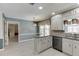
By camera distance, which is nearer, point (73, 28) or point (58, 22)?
point (73, 28)

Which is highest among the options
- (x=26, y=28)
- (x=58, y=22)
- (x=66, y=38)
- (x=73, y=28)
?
(x=58, y=22)

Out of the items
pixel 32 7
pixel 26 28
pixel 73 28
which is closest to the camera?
pixel 73 28

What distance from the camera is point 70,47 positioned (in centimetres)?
368

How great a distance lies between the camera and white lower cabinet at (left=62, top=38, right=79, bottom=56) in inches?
132

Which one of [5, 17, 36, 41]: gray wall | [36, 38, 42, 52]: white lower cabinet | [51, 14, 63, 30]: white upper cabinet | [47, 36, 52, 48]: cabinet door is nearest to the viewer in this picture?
[36, 38, 42, 52]: white lower cabinet

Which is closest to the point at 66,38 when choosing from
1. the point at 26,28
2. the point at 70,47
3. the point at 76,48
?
the point at 70,47

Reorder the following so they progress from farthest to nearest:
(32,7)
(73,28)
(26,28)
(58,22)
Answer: (26,28)
(58,22)
(32,7)
(73,28)

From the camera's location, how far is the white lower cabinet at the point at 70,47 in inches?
132

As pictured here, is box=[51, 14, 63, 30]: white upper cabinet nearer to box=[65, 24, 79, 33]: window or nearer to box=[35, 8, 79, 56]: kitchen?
box=[35, 8, 79, 56]: kitchen

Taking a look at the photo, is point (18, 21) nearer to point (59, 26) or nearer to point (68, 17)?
point (59, 26)

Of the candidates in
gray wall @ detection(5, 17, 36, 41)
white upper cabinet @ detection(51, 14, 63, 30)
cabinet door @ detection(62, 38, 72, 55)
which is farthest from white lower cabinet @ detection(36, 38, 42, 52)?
gray wall @ detection(5, 17, 36, 41)

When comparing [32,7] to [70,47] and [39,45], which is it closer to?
[39,45]

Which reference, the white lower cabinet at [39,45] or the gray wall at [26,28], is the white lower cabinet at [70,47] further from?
the gray wall at [26,28]

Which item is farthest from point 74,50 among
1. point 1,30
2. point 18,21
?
point 18,21
